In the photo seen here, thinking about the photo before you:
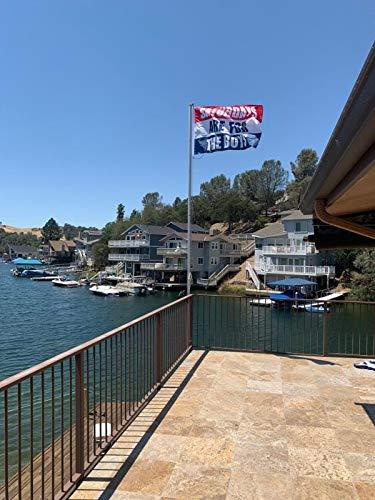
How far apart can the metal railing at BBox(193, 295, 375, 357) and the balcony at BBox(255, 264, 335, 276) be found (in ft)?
16.2

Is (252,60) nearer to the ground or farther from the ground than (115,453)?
farther from the ground

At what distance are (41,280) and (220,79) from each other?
4759cm

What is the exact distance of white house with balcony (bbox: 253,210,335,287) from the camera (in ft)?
114

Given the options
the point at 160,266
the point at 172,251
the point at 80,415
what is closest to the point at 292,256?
the point at 172,251

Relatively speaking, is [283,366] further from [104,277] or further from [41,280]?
[41,280]

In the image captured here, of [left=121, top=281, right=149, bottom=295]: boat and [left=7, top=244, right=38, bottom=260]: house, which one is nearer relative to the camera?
[left=121, top=281, right=149, bottom=295]: boat

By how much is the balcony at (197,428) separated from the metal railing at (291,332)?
1.41 metres

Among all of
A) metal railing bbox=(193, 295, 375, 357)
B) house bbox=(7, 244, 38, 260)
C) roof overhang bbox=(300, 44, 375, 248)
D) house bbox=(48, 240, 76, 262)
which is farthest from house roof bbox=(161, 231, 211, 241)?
house bbox=(7, 244, 38, 260)

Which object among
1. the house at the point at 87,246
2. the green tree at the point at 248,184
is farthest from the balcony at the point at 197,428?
the house at the point at 87,246

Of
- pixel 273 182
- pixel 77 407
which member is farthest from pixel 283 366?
pixel 273 182

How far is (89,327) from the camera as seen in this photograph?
74.4 feet

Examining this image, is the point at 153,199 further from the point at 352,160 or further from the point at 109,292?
the point at 352,160

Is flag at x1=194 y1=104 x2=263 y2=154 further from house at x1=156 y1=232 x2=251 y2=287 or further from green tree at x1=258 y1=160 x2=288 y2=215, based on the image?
green tree at x1=258 y1=160 x2=288 y2=215

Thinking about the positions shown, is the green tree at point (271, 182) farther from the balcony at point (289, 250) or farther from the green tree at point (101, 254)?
the balcony at point (289, 250)
